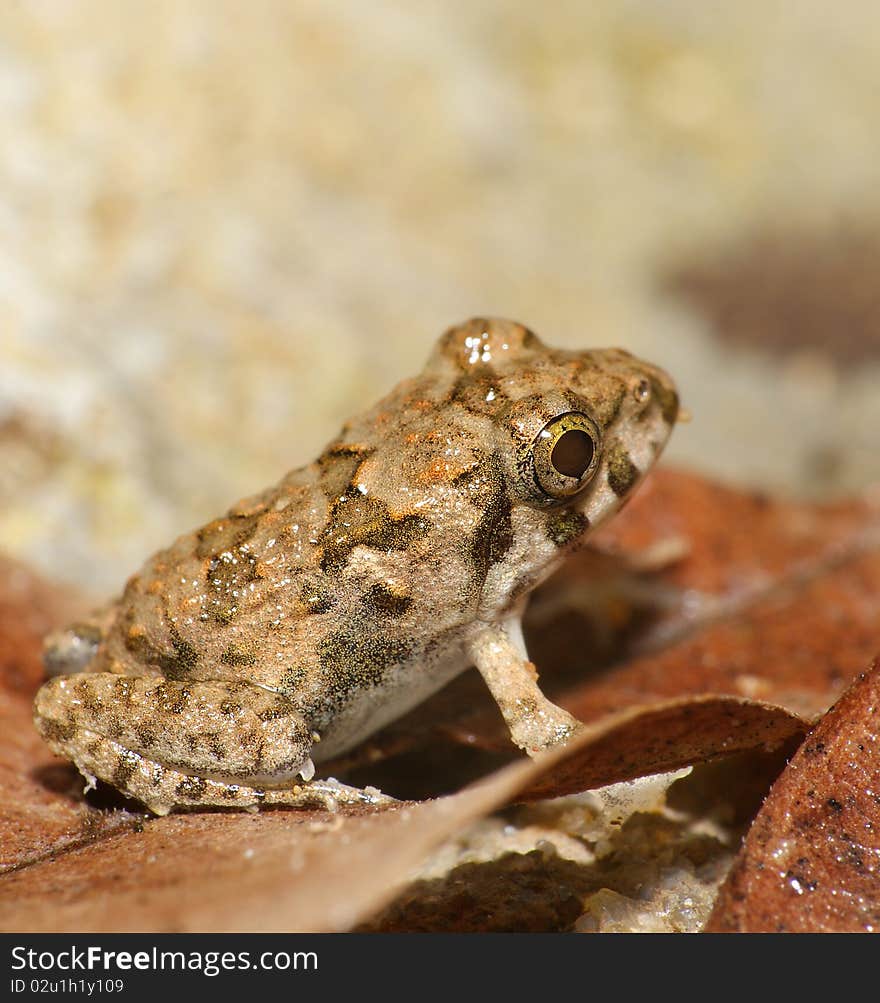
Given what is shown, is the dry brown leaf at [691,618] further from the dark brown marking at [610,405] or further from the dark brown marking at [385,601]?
the dark brown marking at [610,405]

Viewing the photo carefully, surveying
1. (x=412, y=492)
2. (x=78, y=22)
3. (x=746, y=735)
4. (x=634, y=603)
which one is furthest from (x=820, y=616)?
(x=78, y=22)

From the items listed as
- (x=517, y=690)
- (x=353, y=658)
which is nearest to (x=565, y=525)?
(x=517, y=690)

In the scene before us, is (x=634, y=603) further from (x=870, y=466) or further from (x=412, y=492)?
(x=870, y=466)

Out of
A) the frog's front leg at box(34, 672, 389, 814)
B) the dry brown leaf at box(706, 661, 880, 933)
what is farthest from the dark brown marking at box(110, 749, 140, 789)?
the dry brown leaf at box(706, 661, 880, 933)

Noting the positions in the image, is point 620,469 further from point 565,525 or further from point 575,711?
point 575,711

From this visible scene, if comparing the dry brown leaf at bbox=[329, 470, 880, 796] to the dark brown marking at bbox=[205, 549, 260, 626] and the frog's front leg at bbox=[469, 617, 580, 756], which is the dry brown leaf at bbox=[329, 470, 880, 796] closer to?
the frog's front leg at bbox=[469, 617, 580, 756]

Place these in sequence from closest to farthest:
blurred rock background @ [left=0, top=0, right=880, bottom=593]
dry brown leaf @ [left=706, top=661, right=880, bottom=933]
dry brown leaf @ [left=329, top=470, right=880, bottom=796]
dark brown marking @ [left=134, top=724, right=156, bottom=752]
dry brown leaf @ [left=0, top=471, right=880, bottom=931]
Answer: dry brown leaf @ [left=0, top=471, right=880, bottom=931] < dry brown leaf @ [left=706, top=661, right=880, bottom=933] < dark brown marking @ [left=134, top=724, right=156, bottom=752] < dry brown leaf @ [left=329, top=470, right=880, bottom=796] < blurred rock background @ [left=0, top=0, right=880, bottom=593]
